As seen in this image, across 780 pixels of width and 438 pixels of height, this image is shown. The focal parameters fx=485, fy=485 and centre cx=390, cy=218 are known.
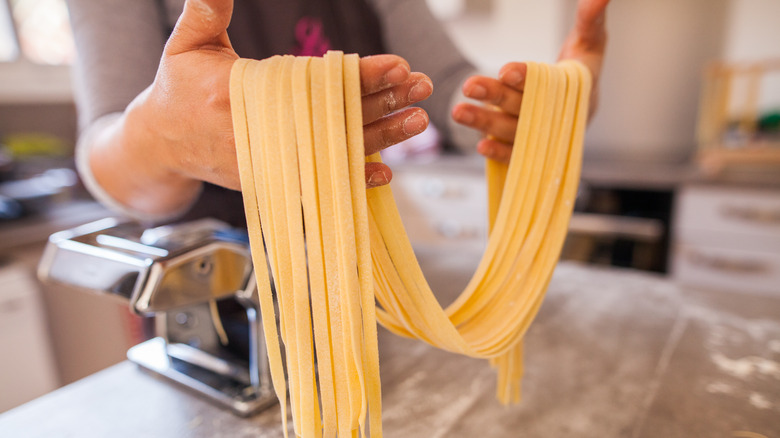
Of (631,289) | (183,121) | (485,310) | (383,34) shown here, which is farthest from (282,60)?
(631,289)

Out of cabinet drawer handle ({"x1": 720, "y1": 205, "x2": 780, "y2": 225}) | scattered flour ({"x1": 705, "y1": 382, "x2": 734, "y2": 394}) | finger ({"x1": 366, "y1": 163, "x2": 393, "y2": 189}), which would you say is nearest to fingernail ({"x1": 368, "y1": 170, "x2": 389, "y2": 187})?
finger ({"x1": 366, "y1": 163, "x2": 393, "y2": 189})

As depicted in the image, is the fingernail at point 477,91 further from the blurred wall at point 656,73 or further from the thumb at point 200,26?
the blurred wall at point 656,73

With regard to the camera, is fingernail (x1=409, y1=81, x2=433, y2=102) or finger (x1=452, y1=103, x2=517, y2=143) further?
finger (x1=452, y1=103, x2=517, y2=143)

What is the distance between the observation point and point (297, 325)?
1.19ft

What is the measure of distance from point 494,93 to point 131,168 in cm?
35

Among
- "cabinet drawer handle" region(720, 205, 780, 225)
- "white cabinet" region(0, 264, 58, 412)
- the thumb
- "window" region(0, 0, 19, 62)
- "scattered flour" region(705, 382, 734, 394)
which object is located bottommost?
"white cabinet" region(0, 264, 58, 412)

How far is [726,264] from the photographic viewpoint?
1479 mm

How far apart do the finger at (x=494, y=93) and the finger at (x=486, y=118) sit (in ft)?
0.06

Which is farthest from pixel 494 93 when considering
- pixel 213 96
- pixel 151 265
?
pixel 151 265

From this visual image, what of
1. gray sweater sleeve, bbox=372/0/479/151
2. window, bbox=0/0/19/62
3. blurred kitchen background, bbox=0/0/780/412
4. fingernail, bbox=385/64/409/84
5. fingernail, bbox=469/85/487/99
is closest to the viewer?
fingernail, bbox=385/64/409/84

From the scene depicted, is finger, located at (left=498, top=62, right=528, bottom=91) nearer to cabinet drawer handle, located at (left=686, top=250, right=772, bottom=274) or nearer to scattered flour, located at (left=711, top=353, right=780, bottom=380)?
scattered flour, located at (left=711, top=353, right=780, bottom=380)

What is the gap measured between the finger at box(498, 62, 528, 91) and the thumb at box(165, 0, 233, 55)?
249mm

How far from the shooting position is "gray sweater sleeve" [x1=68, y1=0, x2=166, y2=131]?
406 millimetres

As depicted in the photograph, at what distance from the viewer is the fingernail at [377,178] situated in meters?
0.36
